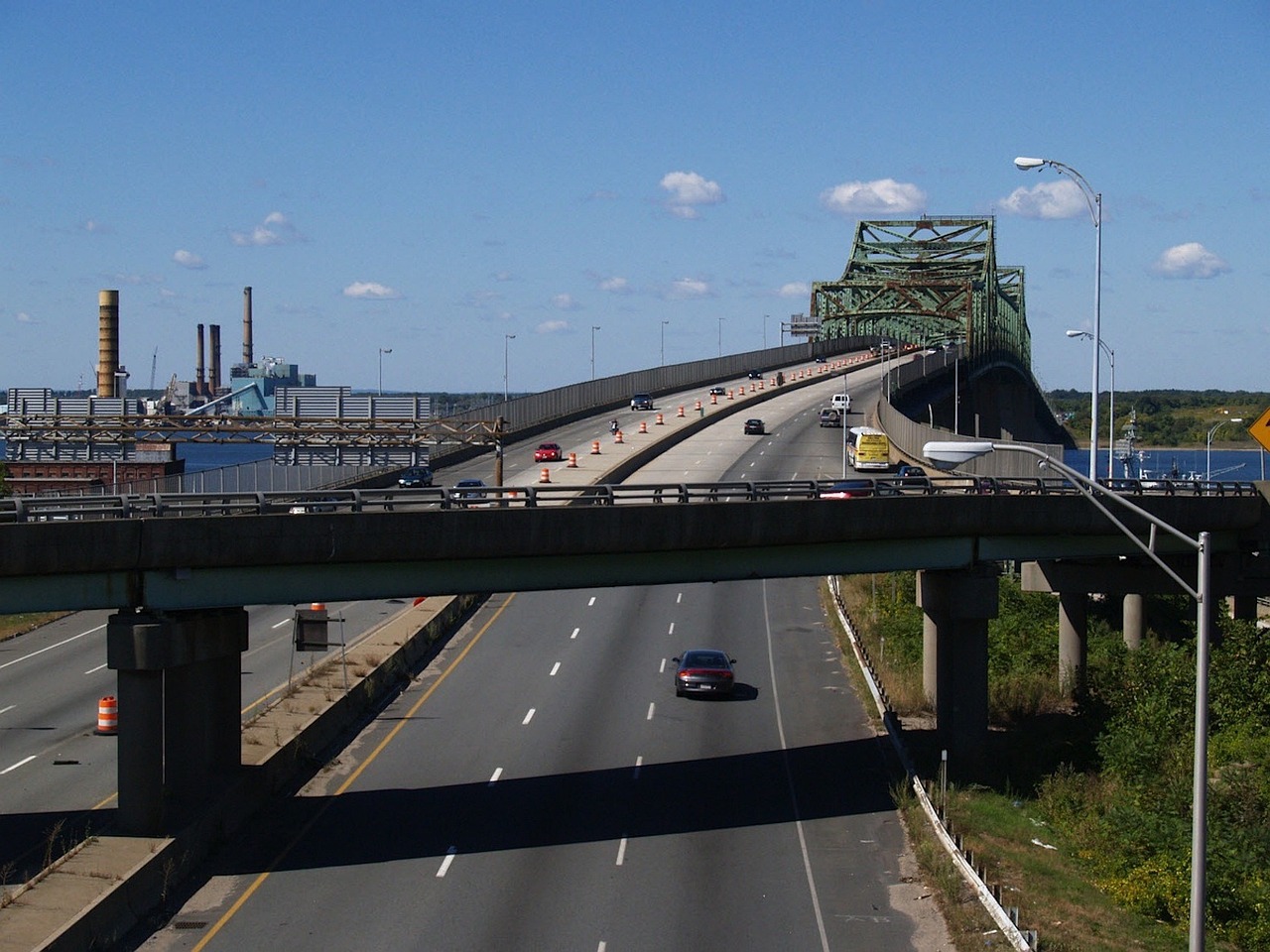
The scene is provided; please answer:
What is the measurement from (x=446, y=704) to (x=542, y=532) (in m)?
11.0

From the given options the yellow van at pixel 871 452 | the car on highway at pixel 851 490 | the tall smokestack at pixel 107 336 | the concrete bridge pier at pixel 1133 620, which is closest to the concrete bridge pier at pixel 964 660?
the car on highway at pixel 851 490

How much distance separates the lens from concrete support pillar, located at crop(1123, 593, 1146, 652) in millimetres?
55500

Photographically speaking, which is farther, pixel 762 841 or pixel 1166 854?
pixel 762 841

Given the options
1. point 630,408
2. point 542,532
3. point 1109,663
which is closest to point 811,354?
point 630,408

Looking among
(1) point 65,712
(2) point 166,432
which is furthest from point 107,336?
(1) point 65,712

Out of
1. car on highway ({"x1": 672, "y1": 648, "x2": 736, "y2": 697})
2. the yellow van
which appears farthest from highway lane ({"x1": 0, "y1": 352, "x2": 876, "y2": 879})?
the yellow van

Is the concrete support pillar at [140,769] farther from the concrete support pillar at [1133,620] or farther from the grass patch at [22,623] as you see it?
the concrete support pillar at [1133,620]

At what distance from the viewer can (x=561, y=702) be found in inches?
1549

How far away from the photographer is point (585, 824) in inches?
1128

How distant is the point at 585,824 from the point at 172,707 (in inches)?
316

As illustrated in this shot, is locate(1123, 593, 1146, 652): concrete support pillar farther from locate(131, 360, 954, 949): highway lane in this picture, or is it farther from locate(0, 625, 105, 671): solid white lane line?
locate(0, 625, 105, 671): solid white lane line

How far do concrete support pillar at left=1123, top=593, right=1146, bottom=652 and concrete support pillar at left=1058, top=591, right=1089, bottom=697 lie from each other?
20.6 ft

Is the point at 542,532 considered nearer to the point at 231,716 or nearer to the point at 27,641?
the point at 231,716

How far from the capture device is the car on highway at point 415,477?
62128 mm
